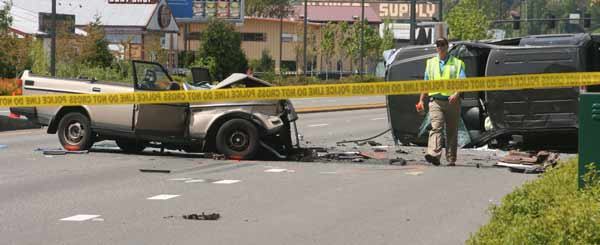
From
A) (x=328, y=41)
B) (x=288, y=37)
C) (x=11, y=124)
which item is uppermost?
(x=288, y=37)

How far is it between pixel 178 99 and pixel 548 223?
10.1 m

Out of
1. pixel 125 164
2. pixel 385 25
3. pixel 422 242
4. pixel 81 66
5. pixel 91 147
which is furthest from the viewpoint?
pixel 385 25

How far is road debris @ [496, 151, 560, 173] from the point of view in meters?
14.0

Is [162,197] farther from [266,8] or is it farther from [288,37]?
[266,8]

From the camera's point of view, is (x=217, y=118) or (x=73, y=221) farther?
(x=217, y=118)

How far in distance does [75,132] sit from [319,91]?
364cm

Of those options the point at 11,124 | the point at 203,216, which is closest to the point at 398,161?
the point at 203,216

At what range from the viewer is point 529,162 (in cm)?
1449

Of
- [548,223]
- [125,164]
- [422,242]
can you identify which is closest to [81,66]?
[125,164]

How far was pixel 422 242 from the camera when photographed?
8539mm

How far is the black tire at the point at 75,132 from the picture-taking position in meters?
15.9

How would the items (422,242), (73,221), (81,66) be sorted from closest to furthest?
(422,242), (73,221), (81,66)

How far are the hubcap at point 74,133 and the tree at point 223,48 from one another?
55717 millimetres

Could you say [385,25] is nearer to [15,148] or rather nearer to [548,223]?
[15,148]
